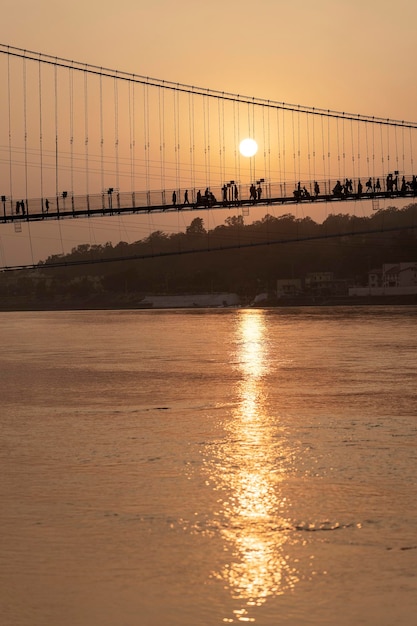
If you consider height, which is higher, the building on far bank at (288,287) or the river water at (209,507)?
the river water at (209,507)

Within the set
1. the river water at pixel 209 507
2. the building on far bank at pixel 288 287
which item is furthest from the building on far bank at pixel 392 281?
the river water at pixel 209 507

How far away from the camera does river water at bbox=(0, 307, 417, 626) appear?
6.61 meters

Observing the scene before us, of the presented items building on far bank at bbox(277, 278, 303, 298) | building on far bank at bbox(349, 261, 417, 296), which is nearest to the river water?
building on far bank at bbox(349, 261, 417, 296)

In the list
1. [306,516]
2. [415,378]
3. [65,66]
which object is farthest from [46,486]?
[65,66]

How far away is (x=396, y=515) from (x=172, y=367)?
2052 centimetres

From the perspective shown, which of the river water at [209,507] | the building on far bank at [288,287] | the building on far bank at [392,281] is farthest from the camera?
the building on far bank at [288,287]

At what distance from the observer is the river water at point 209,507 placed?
6609mm

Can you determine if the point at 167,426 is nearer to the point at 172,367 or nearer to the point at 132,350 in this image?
the point at 172,367

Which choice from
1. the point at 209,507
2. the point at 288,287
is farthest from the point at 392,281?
the point at 209,507

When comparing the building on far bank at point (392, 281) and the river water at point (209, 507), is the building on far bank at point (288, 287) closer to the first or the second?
the building on far bank at point (392, 281)

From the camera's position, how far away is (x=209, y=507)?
9.39 m

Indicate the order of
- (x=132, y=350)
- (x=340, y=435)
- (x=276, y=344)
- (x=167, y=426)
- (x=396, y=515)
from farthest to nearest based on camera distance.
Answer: (x=276, y=344), (x=132, y=350), (x=167, y=426), (x=340, y=435), (x=396, y=515)

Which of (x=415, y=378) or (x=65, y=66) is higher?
(x=65, y=66)

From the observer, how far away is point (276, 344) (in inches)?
1687
